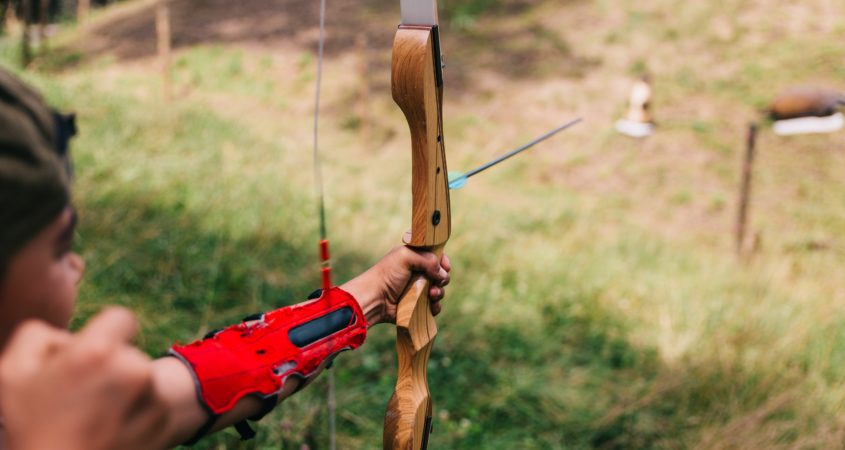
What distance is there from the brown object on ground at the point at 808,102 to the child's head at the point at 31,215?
2.38 m

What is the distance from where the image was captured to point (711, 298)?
4.26 metres

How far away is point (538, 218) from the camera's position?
19.3ft

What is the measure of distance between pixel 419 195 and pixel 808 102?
1610 mm

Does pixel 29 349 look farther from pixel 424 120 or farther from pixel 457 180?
pixel 457 180

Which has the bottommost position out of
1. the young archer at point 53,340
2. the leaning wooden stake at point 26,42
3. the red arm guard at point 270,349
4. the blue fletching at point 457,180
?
the leaning wooden stake at point 26,42

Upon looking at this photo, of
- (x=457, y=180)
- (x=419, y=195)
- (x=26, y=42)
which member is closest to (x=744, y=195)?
(x=457, y=180)

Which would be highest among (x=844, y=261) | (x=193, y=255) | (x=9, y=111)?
(x=9, y=111)

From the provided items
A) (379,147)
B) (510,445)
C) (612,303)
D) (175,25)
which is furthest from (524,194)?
(175,25)

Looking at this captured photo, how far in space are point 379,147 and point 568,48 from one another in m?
3.67

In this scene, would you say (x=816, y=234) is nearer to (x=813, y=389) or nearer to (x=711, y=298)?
(x=711, y=298)

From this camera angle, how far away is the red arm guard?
1.15m

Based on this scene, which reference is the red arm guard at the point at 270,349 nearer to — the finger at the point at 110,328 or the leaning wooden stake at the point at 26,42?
the finger at the point at 110,328

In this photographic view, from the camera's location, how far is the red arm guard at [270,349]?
1.15m

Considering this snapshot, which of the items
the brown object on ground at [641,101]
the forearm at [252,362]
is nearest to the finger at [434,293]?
the forearm at [252,362]
